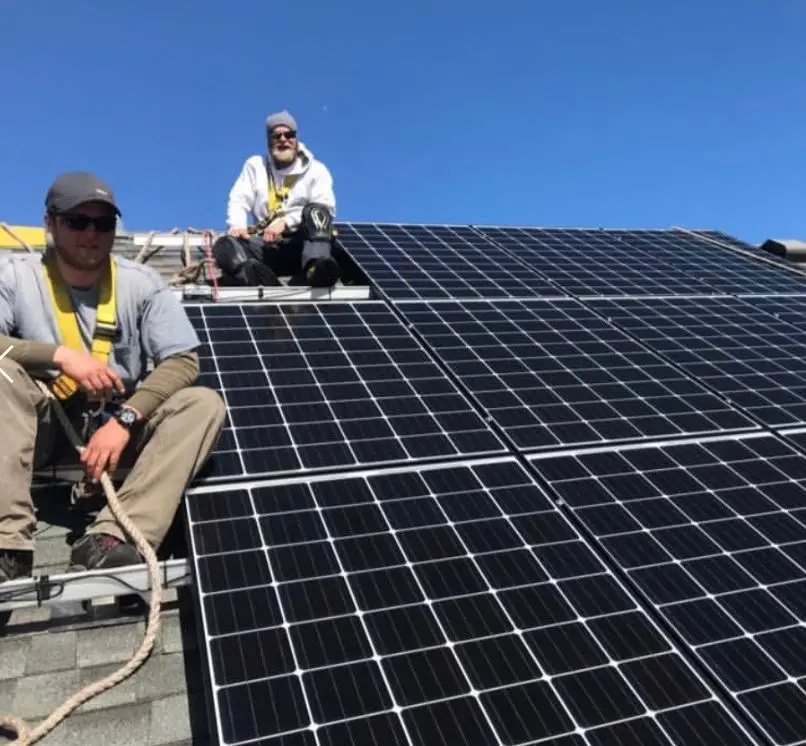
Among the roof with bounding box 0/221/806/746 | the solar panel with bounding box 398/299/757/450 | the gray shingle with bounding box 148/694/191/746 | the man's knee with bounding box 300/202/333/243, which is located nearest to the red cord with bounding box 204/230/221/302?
the man's knee with bounding box 300/202/333/243

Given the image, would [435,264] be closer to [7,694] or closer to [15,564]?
[15,564]

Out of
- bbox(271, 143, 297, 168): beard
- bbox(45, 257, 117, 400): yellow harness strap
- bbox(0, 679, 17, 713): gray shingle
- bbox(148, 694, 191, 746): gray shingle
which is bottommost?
bbox(0, 679, 17, 713): gray shingle

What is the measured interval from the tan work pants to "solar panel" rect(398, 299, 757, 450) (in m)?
1.96

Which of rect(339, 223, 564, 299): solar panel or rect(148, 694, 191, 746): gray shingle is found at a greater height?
rect(339, 223, 564, 299): solar panel

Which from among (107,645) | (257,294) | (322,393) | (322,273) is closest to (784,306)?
(322,273)

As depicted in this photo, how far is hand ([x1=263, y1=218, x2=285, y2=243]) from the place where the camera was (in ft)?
26.0

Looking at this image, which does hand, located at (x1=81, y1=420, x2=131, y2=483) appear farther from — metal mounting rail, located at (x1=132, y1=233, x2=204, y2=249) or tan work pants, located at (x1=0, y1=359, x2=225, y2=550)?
metal mounting rail, located at (x1=132, y1=233, x2=204, y2=249)

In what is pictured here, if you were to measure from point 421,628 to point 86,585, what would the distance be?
4.95 feet

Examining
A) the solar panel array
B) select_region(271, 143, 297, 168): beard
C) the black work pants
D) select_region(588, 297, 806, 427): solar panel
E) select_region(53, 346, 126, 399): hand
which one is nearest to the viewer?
the solar panel array

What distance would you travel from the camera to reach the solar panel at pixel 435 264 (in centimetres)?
746

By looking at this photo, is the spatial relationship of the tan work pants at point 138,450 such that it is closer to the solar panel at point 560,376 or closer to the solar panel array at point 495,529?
the solar panel array at point 495,529

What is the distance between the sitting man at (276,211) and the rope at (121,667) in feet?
11.8

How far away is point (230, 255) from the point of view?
733 centimetres

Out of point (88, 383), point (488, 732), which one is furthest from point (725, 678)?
point (88, 383)
